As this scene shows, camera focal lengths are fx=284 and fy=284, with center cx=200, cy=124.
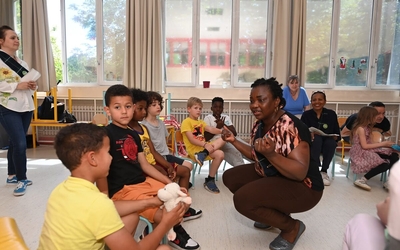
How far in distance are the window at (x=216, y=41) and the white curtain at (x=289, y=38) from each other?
0.34m

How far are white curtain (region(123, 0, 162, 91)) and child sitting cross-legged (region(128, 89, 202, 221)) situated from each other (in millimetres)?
2515

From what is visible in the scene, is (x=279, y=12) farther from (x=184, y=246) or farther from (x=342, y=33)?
(x=184, y=246)

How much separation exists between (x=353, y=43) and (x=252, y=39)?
1704mm

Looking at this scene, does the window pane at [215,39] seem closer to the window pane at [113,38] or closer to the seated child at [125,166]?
the window pane at [113,38]

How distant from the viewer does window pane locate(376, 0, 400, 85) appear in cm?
469

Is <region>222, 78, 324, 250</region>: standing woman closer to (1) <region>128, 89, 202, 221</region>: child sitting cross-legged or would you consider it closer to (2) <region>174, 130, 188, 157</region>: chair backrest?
(1) <region>128, 89, 202, 221</region>: child sitting cross-legged

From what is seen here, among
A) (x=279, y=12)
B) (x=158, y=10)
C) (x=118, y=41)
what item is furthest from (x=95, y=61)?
(x=279, y=12)

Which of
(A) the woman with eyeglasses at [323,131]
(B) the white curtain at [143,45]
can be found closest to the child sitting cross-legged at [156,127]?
(A) the woman with eyeglasses at [323,131]

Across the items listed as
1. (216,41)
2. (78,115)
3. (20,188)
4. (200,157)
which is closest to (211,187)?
(200,157)

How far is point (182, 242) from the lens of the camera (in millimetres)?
1791

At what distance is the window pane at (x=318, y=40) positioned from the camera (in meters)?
4.74

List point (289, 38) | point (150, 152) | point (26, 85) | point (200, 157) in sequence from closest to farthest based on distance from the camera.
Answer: point (150, 152) < point (26, 85) < point (200, 157) < point (289, 38)

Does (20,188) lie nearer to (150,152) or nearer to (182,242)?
(150,152)

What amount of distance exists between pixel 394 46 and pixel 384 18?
49 centimetres
